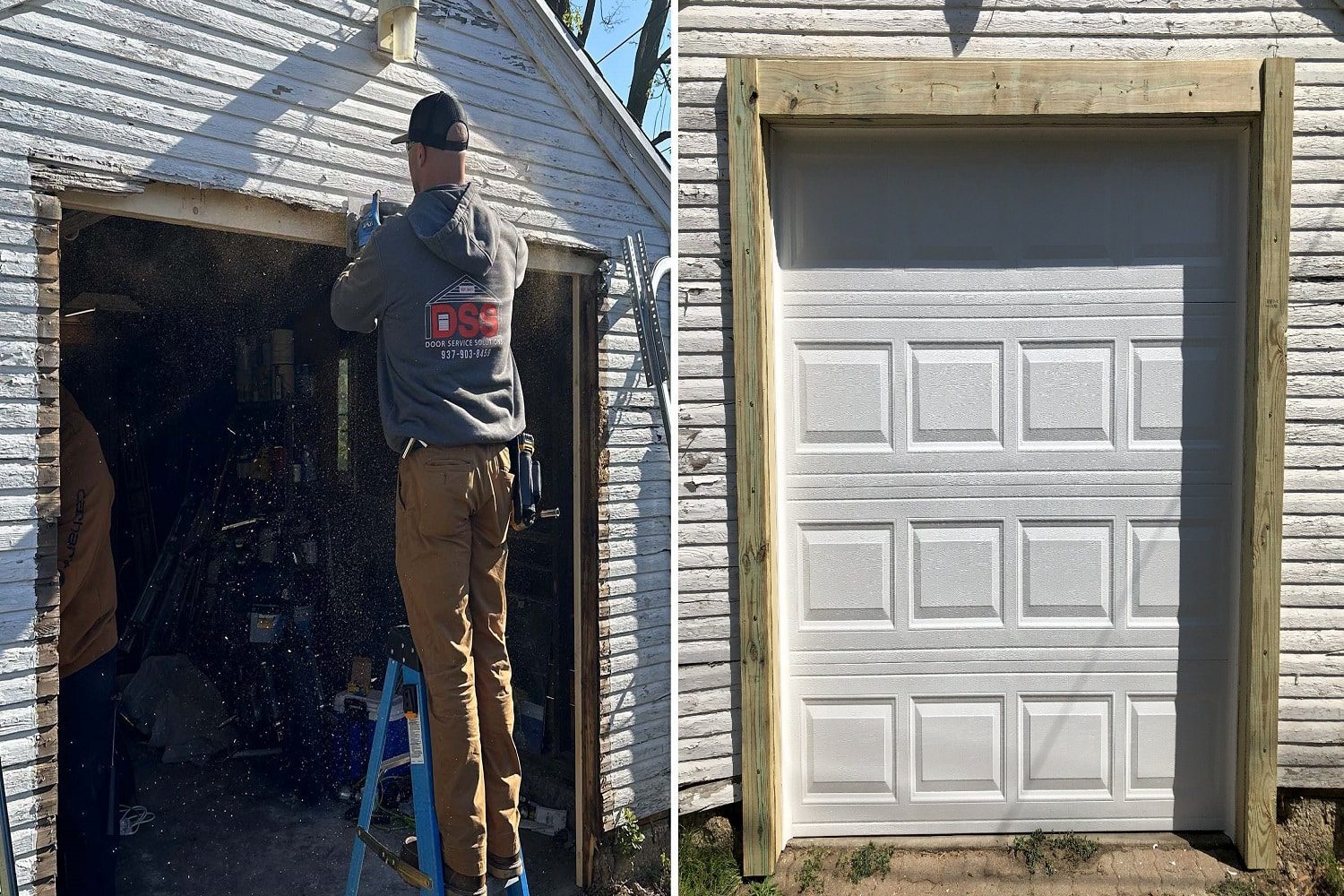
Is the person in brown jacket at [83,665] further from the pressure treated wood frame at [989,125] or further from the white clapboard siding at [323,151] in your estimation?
the pressure treated wood frame at [989,125]

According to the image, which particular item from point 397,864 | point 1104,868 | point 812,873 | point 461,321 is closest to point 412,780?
point 397,864

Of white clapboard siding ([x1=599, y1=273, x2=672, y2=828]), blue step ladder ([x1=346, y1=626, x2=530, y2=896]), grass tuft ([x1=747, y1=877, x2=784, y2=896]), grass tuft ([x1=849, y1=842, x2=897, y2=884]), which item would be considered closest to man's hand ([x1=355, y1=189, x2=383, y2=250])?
white clapboard siding ([x1=599, y1=273, x2=672, y2=828])

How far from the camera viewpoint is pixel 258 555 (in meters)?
2.21

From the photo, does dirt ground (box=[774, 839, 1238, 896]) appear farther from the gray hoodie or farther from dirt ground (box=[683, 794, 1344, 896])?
the gray hoodie

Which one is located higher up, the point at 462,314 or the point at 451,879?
the point at 462,314

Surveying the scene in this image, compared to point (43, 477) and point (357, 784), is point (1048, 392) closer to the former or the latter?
point (357, 784)

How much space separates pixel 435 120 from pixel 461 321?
1.33 feet

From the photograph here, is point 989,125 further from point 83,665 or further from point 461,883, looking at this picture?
point 83,665

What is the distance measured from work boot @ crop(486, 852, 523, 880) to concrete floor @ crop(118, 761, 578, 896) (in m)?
0.17

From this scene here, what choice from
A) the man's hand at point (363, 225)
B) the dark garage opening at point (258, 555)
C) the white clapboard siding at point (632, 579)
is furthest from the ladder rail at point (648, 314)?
the man's hand at point (363, 225)

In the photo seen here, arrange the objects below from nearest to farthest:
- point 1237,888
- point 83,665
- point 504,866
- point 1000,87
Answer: point 83,665 → point 504,866 → point 1000,87 → point 1237,888

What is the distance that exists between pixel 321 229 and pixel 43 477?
0.66 metres

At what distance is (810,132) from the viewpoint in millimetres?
2941

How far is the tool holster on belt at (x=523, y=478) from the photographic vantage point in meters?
1.98
